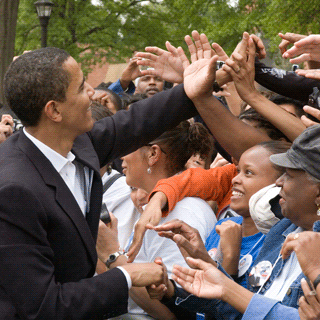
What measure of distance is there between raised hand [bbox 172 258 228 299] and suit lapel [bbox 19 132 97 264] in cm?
42

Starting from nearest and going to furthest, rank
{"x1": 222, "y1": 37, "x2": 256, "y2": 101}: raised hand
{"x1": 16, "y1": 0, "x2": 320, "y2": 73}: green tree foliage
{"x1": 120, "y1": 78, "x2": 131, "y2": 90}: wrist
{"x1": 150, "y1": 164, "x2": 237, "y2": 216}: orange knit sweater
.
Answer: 1. {"x1": 222, "y1": 37, "x2": 256, "y2": 101}: raised hand
2. {"x1": 150, "y1": 164, "x2": 237, "y2": 216}: orange knit sweater
3. {"x1": 120, "y1": 78, "x2": 131, "y2": 90}: wrist
4. {"x1": 16, "y1": 0, "x2": 320, "y2": 73}: green tree foliage

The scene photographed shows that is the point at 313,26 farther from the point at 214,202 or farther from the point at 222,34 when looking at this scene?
the point at 214,202

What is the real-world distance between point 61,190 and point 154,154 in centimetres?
126

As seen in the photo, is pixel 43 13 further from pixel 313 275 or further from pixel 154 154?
pixel 313 275

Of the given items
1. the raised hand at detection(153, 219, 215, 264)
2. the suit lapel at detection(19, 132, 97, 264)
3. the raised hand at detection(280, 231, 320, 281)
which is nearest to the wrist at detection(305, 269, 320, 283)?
the raised hand at detection(280, 231, 320, 281)

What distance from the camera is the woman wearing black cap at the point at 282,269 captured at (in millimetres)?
2275

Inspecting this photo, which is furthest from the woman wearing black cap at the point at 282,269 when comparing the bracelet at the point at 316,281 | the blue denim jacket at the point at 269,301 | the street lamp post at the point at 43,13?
the street lamp post at the point at 43,13

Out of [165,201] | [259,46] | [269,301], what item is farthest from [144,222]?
[259,46]

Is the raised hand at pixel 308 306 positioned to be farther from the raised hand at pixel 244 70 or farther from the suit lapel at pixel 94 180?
the raised hand at pixel 244 70

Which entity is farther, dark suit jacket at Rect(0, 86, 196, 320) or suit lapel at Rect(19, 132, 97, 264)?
suit lapel at Rect(19, 132, 97, 264)

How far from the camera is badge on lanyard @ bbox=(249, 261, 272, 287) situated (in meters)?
2.52

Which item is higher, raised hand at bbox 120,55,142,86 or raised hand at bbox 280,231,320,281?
raised hand at bbox 120,55,142,86

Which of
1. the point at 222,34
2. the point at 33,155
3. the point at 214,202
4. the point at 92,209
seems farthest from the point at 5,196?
the point at 222,34

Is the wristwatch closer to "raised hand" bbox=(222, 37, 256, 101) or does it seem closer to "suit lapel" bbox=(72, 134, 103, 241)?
"suit lapel" bbox=(72, 134, 103, 241)
